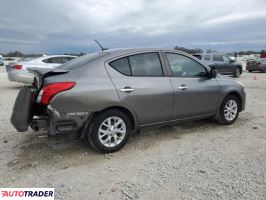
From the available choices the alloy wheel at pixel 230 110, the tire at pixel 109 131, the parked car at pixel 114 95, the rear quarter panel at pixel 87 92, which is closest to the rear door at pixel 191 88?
the parked car at pixel 114 95

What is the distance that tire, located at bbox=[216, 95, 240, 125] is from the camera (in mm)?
5707

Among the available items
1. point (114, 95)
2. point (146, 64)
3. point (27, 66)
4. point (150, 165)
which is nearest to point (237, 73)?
point (27, 66)

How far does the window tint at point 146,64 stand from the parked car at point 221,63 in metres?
13.1

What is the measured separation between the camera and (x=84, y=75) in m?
4.15

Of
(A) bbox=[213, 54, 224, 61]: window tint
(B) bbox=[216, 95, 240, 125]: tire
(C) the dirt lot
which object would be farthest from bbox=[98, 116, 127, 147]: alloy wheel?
(A) bbox=[213, 54, 224, 61]: window tint

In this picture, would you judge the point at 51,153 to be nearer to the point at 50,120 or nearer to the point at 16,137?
the point at 50,120

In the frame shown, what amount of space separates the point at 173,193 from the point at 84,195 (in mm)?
1011

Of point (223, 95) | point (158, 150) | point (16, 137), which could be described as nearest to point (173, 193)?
point (158, 150)

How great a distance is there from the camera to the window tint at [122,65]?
4.42m

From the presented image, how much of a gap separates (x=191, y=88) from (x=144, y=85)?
41.1 inches

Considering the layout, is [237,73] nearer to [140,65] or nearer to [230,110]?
[230,110]

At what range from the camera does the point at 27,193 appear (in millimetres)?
3227

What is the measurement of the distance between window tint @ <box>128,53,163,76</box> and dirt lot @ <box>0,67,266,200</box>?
121 cm

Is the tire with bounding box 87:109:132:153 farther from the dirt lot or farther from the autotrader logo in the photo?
the autotrader logo
